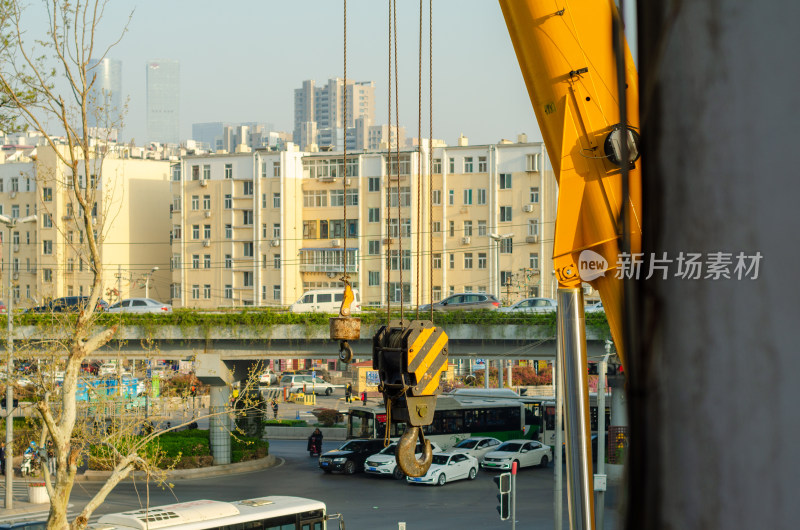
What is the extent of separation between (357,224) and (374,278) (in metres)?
3.47

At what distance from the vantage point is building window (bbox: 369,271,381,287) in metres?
58.4

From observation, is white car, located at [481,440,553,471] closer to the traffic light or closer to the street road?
the street road

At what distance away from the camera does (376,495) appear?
27344 millimetres

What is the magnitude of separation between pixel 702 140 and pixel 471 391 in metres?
38.4

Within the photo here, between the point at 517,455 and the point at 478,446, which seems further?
the point at 478,446

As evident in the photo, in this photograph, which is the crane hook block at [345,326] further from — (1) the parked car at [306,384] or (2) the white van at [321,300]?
(1) the parked car at [306,384]

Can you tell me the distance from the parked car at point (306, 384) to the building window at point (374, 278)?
9.17 meters

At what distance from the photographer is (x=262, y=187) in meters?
60.7

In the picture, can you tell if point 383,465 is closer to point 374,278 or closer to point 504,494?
point 504,494

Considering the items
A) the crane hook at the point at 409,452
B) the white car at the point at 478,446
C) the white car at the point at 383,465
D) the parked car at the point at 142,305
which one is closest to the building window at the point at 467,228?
the parked car at the point at 142,305

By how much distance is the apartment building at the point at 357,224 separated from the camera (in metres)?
55.0

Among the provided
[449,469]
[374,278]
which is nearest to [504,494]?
[449,469]

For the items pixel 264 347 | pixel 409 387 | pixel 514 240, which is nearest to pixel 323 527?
pixel 409 387

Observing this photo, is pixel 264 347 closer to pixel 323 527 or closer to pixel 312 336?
pixel 312 336
